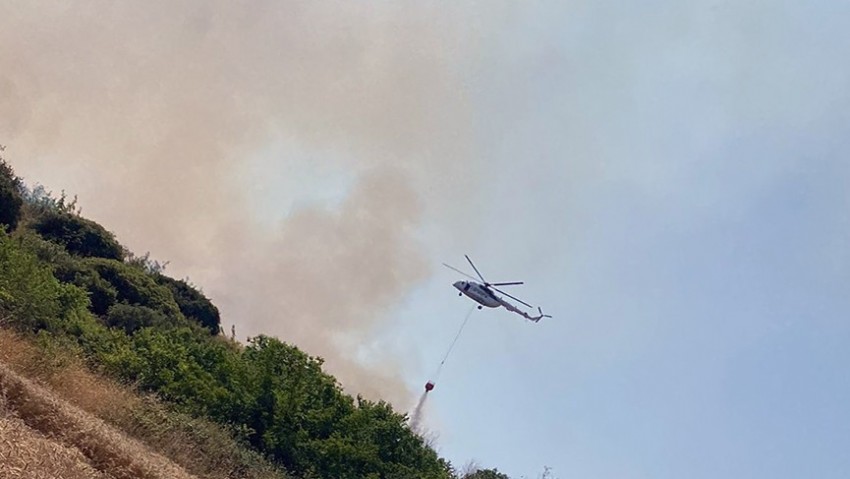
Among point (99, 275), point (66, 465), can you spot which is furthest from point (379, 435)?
point (99, 275)

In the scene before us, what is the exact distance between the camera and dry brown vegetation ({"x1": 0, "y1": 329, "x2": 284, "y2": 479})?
35.3ft

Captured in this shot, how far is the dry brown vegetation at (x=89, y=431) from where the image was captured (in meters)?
10.8

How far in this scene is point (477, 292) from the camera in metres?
42.2

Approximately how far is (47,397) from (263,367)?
46.7 ft

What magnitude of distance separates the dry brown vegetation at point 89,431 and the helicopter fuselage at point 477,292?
20.4 m

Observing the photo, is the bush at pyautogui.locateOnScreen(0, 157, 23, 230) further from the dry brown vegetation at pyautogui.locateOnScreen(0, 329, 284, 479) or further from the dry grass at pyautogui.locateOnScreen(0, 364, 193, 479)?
the dry grass at pyautogui.locateOnScreen(0, 364, 193, 479)

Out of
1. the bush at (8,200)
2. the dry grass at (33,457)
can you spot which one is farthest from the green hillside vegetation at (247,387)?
the bush at (8,200)

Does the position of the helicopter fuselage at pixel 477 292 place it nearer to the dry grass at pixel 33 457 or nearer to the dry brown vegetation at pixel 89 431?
the dry brown vegetation at pixel 89 431

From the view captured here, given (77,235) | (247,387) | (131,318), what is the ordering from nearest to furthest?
1. (247,387)
2. (131,318)
3. (77,235)

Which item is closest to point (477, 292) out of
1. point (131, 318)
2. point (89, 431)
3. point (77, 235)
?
point (131, 318)

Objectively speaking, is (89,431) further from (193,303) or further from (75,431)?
(193,303)

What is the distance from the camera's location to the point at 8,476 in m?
9.03

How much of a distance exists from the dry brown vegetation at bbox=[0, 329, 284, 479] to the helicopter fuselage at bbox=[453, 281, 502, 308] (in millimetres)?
20375

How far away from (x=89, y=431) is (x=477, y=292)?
30.1 meters
